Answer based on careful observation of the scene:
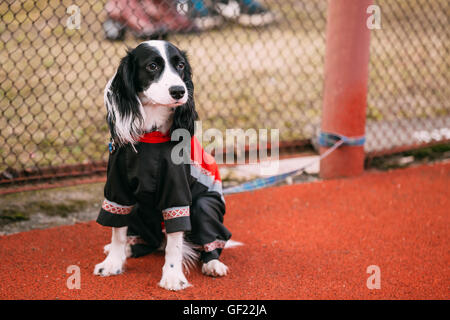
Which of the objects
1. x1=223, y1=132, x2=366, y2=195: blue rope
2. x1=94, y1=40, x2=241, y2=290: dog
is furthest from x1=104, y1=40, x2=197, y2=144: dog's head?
x1=223, y1=132, x2=366, y2=195: blue rope

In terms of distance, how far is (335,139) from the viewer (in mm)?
4328

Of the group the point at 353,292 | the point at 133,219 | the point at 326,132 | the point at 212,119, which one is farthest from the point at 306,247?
the point at 212,119

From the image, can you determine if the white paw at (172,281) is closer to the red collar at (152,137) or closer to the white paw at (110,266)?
the white paw at (110,266)

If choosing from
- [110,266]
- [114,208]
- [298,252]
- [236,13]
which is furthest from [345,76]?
[236,13]

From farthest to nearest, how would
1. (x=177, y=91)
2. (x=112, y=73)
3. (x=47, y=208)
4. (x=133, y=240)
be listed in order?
(x=112, y=73) < (x=47, y=208) < (x=133, y=240) < (x=177, y=91)

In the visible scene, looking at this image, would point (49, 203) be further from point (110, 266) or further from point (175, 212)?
point (175, 212)

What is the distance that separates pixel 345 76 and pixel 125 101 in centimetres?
227

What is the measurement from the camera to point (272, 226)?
11.6 feet

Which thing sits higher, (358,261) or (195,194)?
(195,194)

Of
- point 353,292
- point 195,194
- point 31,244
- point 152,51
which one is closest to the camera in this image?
point 152,51

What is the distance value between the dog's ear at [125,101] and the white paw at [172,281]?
75 centimetres

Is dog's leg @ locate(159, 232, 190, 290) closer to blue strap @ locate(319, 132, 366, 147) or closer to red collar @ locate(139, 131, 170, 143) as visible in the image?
red collar @ locate(139, 131, 170, 143)

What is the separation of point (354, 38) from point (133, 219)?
236 centimetres

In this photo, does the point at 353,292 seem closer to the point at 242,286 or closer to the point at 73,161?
the point at 242,286
